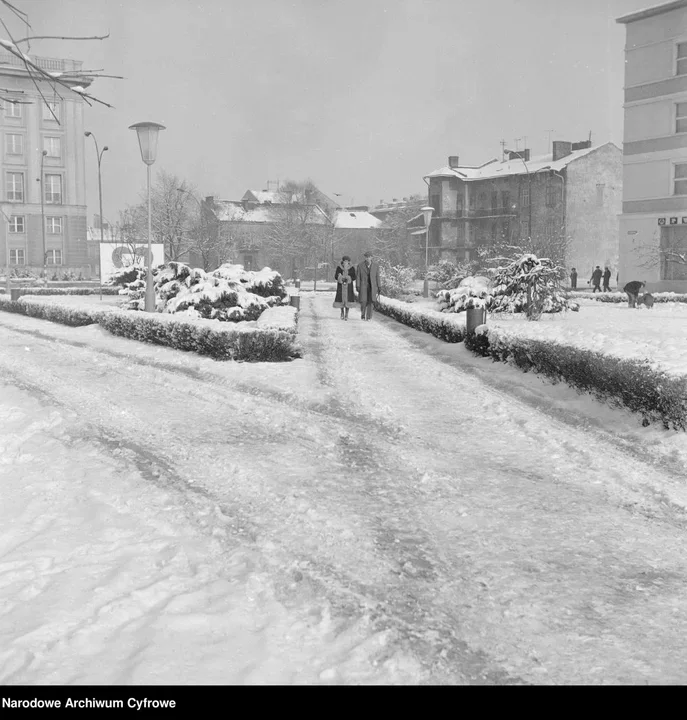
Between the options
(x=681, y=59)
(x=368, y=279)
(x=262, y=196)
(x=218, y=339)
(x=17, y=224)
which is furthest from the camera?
(x=262, y=196)

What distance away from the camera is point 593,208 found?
6000 cm

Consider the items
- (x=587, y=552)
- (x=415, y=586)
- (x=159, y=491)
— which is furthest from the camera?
(x=159, y=491)

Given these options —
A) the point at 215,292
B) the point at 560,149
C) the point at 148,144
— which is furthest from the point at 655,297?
the point at 560,149

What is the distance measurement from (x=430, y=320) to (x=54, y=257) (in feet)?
192

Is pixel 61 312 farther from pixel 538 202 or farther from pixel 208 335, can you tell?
pixel 538 202

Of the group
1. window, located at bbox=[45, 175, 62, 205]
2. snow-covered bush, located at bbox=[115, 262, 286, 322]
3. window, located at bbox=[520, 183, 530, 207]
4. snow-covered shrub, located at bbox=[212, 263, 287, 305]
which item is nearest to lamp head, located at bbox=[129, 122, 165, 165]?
snow-covered bush, located at bbox=[115, 262, 286, 322]

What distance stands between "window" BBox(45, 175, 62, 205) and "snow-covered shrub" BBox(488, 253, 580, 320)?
191 ft

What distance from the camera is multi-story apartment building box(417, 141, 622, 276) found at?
195 feet

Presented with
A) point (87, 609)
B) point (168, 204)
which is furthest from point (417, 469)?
point (168, 204)

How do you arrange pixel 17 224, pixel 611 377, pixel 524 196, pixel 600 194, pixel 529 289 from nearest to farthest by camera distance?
pixel 611 377, pixel 529 289, pixel 600 194, pixel 524 196, pixel 17 224

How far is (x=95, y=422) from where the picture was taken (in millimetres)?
7281

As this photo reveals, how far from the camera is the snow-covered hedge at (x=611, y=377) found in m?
6.76
